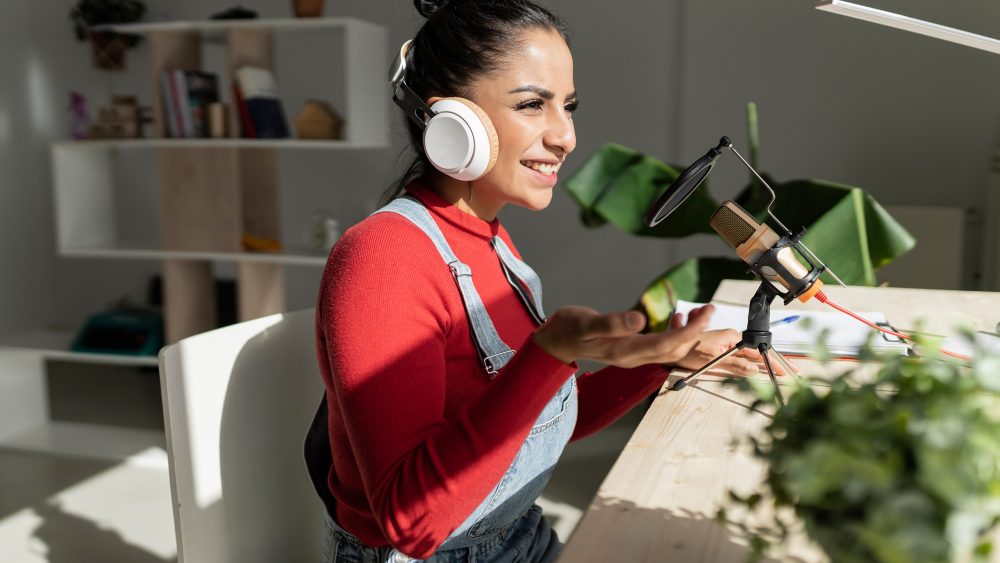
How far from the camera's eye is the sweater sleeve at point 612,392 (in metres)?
1.24

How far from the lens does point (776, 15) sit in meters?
3.45

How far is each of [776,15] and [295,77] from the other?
2.22 meters

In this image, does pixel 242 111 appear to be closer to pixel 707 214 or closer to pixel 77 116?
pixel 77 116

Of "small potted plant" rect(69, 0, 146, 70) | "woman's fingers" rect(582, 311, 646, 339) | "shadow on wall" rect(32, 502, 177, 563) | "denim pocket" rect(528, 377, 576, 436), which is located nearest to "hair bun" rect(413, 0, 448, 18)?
"denim pocket" rect(528, 377, 576, 436)

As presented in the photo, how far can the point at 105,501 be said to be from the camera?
9.05 feet

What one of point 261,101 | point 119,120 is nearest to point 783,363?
point 261,101

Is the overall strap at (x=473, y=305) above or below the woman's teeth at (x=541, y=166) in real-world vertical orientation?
below

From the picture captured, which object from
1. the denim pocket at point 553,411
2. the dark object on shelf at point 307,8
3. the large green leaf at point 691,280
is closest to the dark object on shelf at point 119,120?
the dark object on shelf at point 307,8

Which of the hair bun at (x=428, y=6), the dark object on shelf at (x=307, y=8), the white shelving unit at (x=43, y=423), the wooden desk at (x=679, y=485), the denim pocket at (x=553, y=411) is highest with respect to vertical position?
the dark object on shelf at (x=307, y=8)

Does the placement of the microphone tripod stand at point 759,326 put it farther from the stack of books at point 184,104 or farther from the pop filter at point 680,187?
the stack of books at point 184,104

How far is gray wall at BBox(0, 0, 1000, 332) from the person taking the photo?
3.31 meters

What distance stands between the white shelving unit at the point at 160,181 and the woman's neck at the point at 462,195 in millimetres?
2087

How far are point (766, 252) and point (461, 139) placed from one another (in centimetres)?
39

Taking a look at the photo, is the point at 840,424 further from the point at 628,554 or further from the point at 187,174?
the point at 187,174
